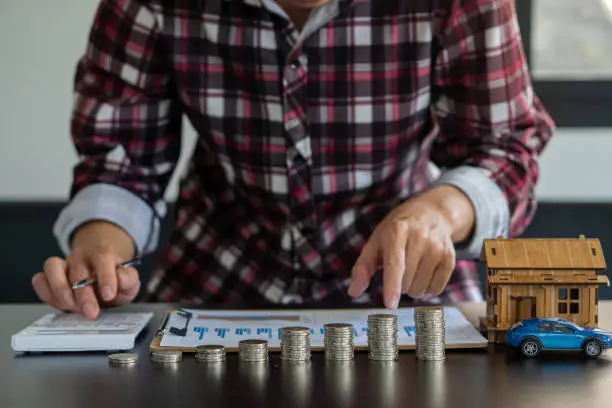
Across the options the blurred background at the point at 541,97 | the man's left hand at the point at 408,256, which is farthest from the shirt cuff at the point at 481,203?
the blurred background at the point at 541,97

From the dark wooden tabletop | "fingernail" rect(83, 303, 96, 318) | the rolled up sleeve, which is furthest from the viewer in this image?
the rolled up sleeve

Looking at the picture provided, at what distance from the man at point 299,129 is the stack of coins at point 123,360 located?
374 mm

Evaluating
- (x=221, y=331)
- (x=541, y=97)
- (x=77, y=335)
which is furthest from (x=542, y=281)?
(x=541, y=97)

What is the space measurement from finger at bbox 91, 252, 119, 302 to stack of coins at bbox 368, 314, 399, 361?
39 cm

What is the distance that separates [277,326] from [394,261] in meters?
0.17

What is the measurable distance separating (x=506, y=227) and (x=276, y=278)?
1.28 feet

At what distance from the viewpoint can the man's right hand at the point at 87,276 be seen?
3.89ft

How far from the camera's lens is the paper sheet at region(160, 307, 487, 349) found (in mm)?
1029

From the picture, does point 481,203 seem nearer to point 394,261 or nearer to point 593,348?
point 394,261

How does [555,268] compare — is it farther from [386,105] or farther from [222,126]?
[222,126]

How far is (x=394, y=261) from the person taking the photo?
110cm

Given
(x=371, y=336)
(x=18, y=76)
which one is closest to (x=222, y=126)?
(x=371, y=336)

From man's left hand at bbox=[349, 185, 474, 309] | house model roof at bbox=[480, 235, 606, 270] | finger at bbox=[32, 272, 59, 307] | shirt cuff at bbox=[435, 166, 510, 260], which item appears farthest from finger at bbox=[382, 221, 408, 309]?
finger at bbox=[32, 272, 59, 307]

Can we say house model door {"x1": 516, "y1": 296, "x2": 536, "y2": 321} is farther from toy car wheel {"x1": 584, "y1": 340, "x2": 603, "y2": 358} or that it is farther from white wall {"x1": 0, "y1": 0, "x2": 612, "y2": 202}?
white wall {"x1": 0, "y1": 0, "x2": 612, "y2": 202}
